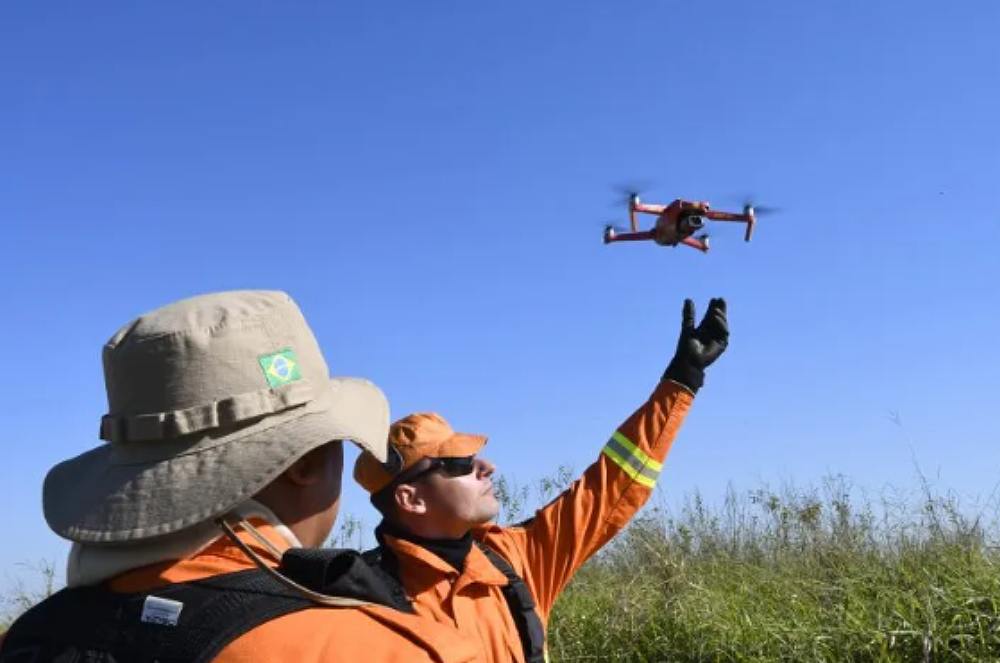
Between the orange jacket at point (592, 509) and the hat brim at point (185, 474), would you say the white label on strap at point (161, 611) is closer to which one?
the hat brim at point (185, 474)

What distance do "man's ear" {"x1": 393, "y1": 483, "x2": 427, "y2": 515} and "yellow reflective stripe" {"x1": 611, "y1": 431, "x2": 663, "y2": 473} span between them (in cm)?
83

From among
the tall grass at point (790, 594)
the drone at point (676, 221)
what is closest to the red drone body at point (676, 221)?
the drone at point (676, 221)

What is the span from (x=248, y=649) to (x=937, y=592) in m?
4.82

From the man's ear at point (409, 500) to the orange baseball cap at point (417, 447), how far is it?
0.21 feet

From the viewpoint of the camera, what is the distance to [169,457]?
1686 millimetres

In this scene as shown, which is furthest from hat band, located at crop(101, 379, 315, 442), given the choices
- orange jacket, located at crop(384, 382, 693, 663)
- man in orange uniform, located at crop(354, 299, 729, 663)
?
orange jacket, located at crop(384, 382, 693, 663)

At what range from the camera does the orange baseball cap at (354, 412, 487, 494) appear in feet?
14.2

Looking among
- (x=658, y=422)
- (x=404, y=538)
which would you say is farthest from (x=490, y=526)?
(x=658, y=422)

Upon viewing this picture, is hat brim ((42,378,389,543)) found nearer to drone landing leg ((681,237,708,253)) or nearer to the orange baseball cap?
the orange baseball cap

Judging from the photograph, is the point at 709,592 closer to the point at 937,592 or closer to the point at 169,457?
the point at 937,592

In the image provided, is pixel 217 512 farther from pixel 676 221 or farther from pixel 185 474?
pixel 676 221

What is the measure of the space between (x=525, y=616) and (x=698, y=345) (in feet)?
4.59

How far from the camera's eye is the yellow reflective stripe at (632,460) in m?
4.39

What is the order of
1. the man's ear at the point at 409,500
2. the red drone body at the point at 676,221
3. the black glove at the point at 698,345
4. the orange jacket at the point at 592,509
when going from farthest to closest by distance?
the red drone body at the point at 676,221, the black glove at the point at 698,345, the orange jacket at the point at 592,509, the man's ear at the point at 409,500
